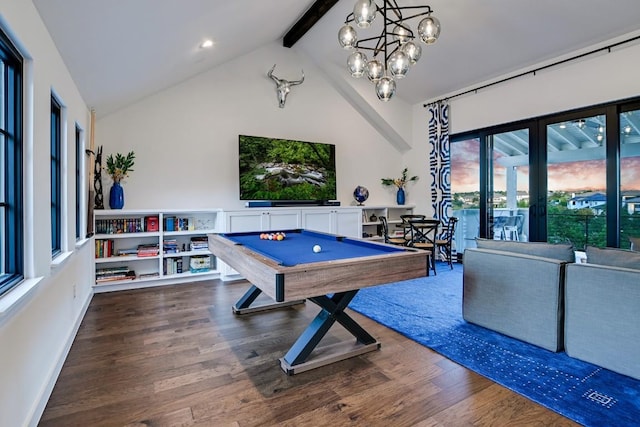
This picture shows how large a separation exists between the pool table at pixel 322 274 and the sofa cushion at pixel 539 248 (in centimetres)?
107

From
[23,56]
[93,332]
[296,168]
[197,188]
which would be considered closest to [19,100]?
[23,56]

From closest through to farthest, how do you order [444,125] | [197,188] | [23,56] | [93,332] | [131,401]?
[23,56] < [131,401] < [93,332] < [197,188] < [444,125]

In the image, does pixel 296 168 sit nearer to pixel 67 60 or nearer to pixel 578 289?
pixel 67 60

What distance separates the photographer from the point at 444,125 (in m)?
6.21

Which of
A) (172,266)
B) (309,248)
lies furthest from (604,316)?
(172,266)

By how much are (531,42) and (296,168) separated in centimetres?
373

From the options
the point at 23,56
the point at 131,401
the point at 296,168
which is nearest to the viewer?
the point at 23,56

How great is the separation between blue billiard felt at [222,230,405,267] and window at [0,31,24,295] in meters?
1.36

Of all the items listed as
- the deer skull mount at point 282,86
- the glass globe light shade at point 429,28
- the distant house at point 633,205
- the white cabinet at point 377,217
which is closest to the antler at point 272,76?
the deer skull mount at point 282,86

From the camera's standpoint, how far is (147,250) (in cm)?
466

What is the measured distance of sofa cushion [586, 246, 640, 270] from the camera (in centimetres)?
227

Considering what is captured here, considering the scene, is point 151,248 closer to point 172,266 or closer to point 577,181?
point 172,266

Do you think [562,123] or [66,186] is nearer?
[66,186]

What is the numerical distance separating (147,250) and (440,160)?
502 centimetres
